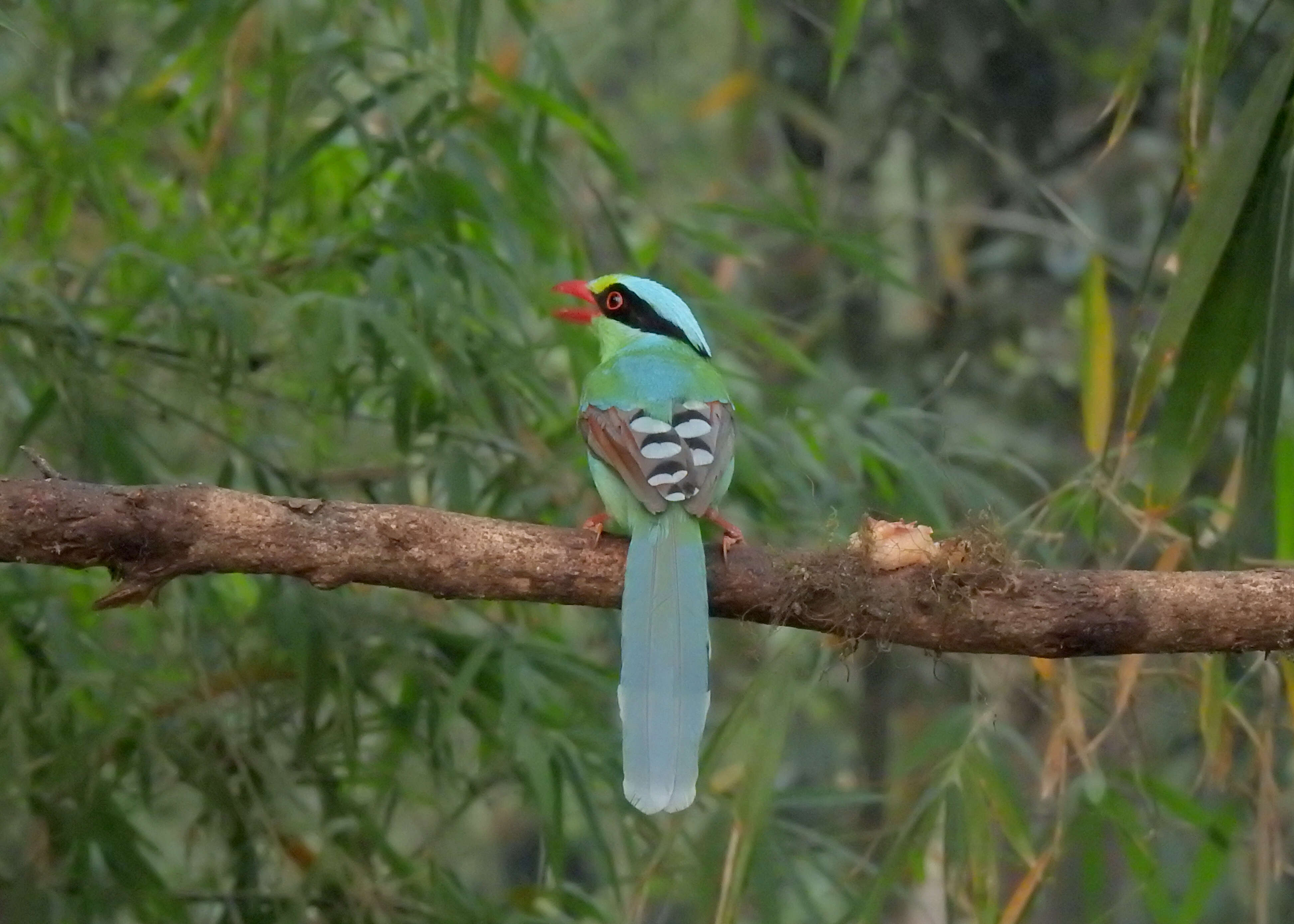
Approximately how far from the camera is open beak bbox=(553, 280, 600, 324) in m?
3.55

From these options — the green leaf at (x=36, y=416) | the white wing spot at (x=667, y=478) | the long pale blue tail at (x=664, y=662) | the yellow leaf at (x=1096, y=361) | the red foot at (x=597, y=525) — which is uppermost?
the yellow leaf at (x=1096, y=361)

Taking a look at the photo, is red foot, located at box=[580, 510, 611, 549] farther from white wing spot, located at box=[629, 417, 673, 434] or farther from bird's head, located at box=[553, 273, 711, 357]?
bird's head, located at box=[553, 273, 711, 357]

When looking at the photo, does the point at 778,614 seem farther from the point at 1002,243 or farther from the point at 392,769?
the point at 1002,243

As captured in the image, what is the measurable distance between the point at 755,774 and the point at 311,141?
1.76 m

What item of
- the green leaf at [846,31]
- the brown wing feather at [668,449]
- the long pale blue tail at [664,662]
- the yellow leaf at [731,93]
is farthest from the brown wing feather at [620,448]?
the yellow leaf at [731,93]

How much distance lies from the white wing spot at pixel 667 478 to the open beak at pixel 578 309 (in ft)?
2.84

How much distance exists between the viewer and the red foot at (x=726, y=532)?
8.77 ft

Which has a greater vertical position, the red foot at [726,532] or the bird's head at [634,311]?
the bird's head at [634,311]

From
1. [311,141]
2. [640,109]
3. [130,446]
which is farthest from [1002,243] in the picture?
[130,446]

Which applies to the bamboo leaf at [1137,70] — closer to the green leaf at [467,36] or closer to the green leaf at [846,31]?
the green leaf at [846,31]

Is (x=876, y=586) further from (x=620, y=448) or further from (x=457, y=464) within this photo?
(x=457, y=464)

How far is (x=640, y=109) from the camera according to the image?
7383 millimetres

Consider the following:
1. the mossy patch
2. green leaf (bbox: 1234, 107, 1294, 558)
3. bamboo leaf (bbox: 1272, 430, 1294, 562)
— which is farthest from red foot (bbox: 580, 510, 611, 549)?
bamboo leaf (bbox: 1272, 430, 1294, 562)

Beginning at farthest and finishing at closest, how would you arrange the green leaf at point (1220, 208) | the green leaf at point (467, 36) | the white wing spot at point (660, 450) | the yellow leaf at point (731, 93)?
the yellow leaf at point (731, 93)
the green leaf at point (467, 36)
the white wing spot at point (660, 450)
the green leaf at point (1220, 208)
